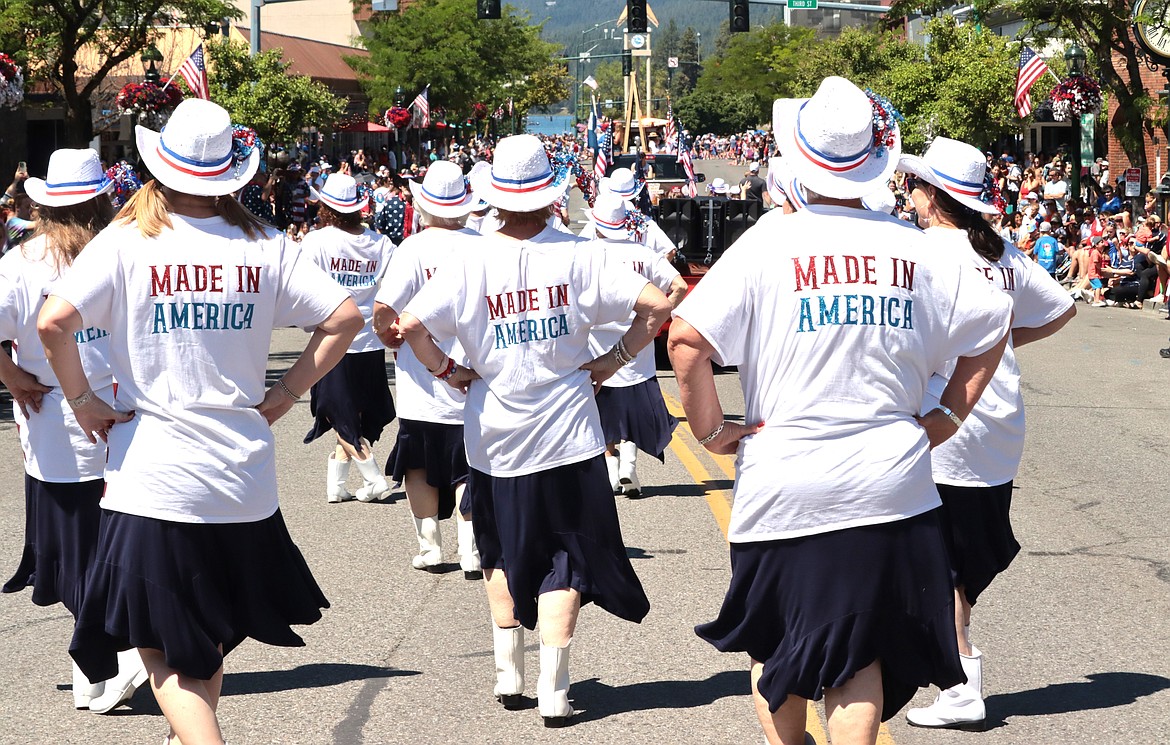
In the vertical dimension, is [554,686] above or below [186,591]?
below

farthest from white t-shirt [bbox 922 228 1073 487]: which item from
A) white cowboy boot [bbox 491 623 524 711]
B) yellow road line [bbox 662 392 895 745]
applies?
yellow road line [bbox 662 392 895 745]

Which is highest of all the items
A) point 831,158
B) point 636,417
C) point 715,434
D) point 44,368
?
point 831,158

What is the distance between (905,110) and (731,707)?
1348 inches

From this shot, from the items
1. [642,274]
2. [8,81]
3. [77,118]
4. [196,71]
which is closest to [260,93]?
[77,118]

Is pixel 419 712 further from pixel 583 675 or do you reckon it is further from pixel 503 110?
pixel 503 110

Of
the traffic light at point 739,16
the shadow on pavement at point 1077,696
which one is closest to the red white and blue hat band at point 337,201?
the shadow on pavement at point 1077,696

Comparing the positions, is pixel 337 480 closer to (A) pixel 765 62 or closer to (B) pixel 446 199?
(B) pixel 446 199

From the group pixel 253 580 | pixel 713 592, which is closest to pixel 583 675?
pixel 713 592

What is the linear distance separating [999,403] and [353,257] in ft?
15.1

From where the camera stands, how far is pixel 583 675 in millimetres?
5844

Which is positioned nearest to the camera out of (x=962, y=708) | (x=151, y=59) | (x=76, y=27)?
(x=962, y=708)

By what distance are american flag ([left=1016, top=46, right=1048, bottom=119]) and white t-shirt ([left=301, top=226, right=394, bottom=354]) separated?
23.2 m

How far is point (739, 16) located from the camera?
104 feet

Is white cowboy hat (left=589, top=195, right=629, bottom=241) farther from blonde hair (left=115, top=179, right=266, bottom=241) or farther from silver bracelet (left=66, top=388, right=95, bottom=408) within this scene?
silver bracelet (left=66, top=388, right=95, bottom=408)
